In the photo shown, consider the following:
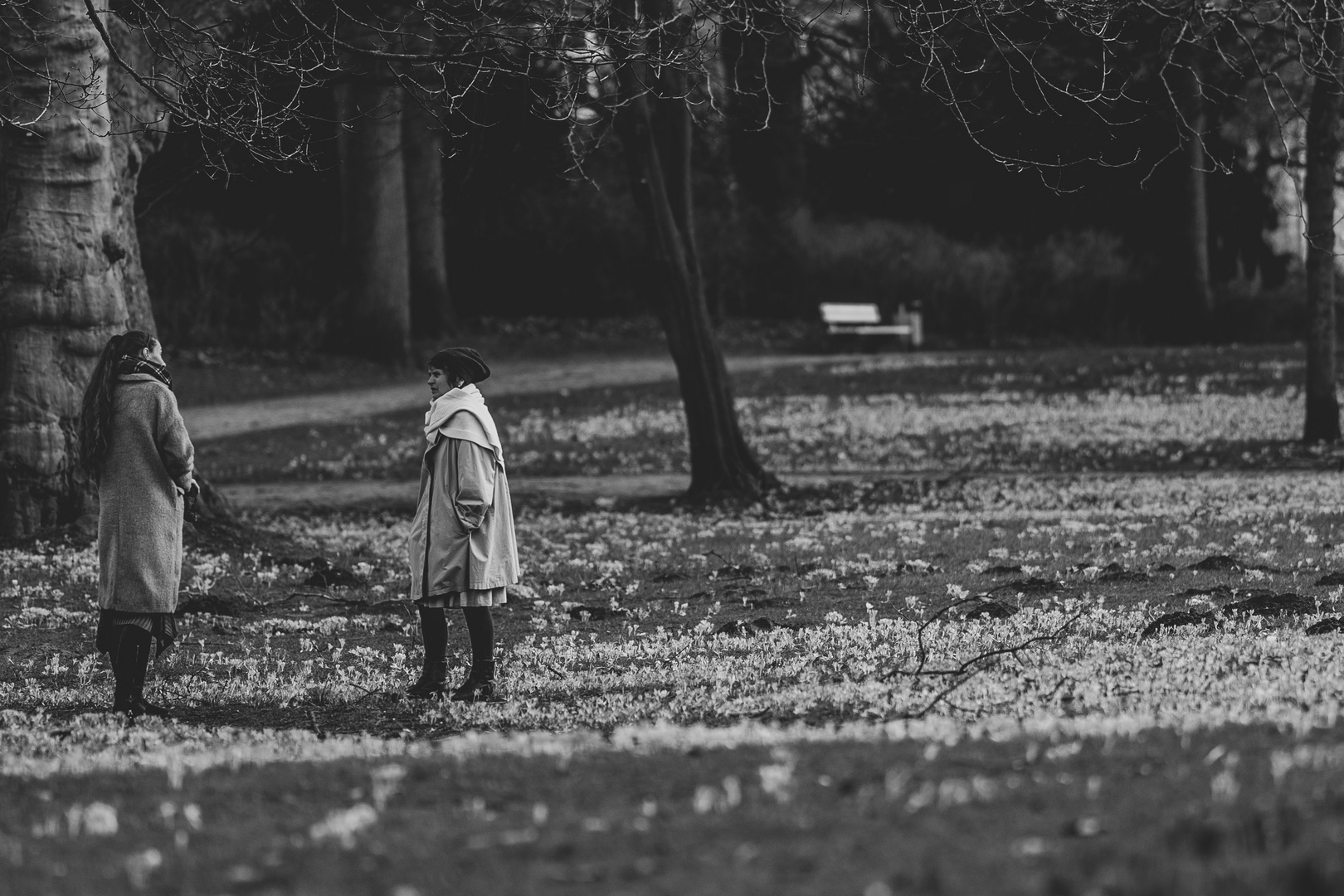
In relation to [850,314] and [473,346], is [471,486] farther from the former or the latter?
[850,314]

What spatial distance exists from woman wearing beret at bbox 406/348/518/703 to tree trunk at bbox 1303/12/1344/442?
14.5 metres

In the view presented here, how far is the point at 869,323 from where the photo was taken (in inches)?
1657

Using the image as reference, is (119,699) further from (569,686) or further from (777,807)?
(777,807)

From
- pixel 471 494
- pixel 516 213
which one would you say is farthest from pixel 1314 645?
pixel 516 213

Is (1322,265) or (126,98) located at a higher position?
(126,98)

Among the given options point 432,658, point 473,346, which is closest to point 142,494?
point 432,658

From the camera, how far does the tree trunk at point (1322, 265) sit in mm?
20844

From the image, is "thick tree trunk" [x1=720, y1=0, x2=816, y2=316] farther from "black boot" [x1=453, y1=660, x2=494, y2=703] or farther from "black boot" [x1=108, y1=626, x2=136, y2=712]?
"black boot" [x1=108, y1=626, x2=136, y2=712]

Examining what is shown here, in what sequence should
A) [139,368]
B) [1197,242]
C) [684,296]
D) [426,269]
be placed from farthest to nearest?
1. [426,269]
2. [1197,242]
3. [684,296]
4. [139,368]

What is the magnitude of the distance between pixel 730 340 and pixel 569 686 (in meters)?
34.3

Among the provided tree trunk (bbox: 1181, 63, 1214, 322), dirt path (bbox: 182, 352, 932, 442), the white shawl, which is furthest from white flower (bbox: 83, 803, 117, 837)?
tree trunk (bbox: 1181, 63, 1214, 322)

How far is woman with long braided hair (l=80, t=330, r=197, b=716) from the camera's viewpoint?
318 inches

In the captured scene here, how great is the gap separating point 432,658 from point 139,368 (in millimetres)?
2210

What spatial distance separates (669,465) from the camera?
2386cm
